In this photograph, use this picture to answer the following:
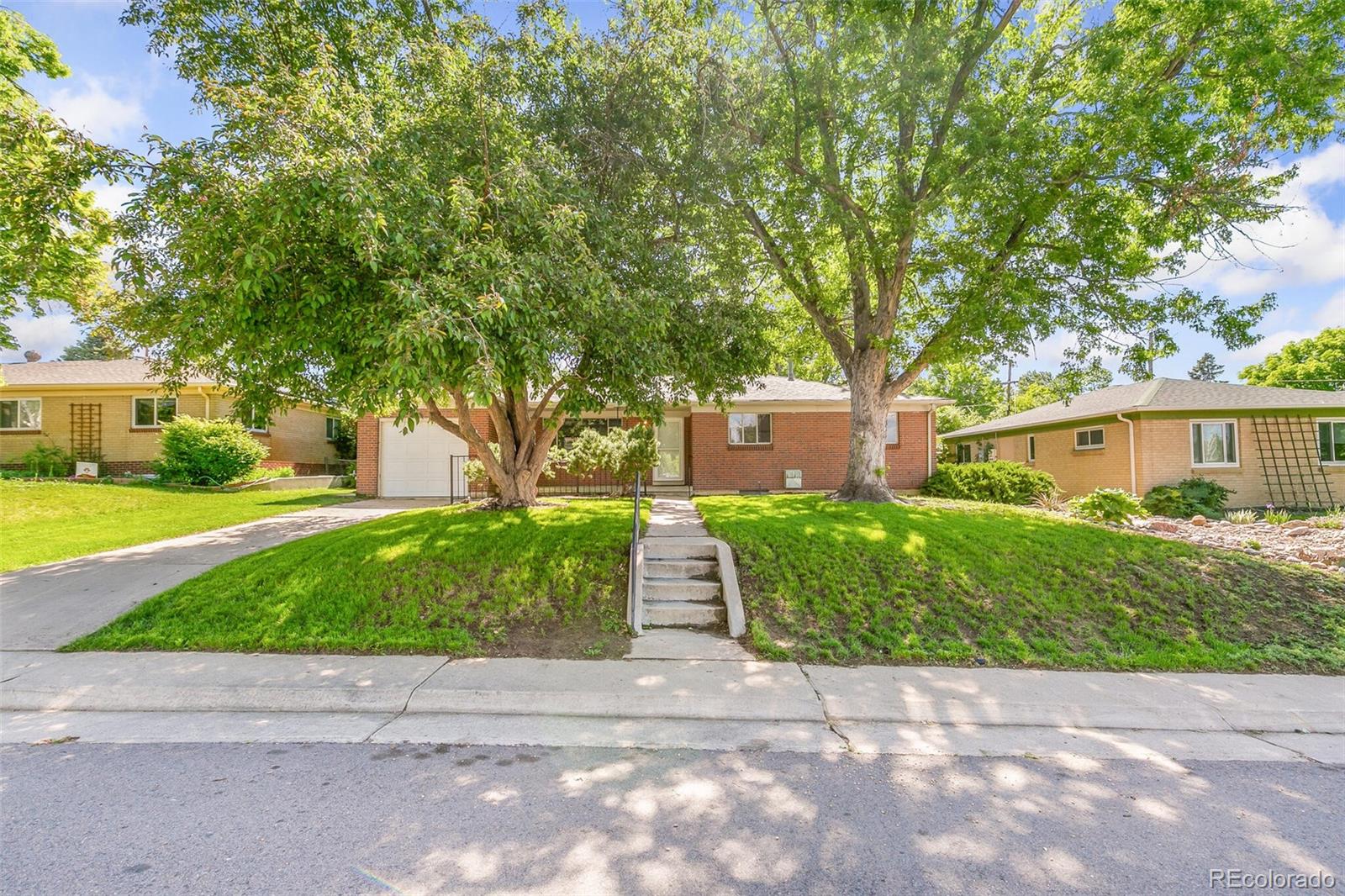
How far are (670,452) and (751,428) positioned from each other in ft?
7.81

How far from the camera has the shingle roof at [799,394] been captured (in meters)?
16.5

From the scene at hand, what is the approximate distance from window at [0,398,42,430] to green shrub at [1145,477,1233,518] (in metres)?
32.6

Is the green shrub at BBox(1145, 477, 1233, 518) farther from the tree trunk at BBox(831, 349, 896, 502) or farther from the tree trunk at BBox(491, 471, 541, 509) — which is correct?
the tree trunk at BBox(491, 471, 541, 509)

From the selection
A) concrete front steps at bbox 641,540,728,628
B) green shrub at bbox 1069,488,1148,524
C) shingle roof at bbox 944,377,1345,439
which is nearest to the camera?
concrete front steps at bbox 641,540,728,628

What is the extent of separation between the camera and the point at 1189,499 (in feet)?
49.7

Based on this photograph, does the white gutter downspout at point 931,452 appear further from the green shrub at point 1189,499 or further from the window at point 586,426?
the window at point 586,426

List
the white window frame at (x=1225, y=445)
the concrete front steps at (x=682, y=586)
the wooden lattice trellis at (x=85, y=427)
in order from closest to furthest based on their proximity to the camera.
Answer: the concrete front steps at (x=682, y=586), the white window frame at (x=1225, y=445), the wooden lattice trellis at (x=85, y=427)

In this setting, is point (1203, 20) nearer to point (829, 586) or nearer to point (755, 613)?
point (829, 586)

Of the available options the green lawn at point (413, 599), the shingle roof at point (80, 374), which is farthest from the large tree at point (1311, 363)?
the shingle roof at point (80, 374)

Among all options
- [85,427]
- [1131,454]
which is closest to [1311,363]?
[1131,454]

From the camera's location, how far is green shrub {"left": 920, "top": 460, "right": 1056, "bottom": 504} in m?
15.3

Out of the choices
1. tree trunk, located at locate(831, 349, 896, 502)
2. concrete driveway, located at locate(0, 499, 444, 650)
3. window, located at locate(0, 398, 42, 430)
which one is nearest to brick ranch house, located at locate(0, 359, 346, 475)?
window, located at locate(0, 398, 42, 430)

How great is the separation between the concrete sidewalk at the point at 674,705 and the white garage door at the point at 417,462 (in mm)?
11888

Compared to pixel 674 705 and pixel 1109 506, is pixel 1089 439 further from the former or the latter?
pixel 674 705
